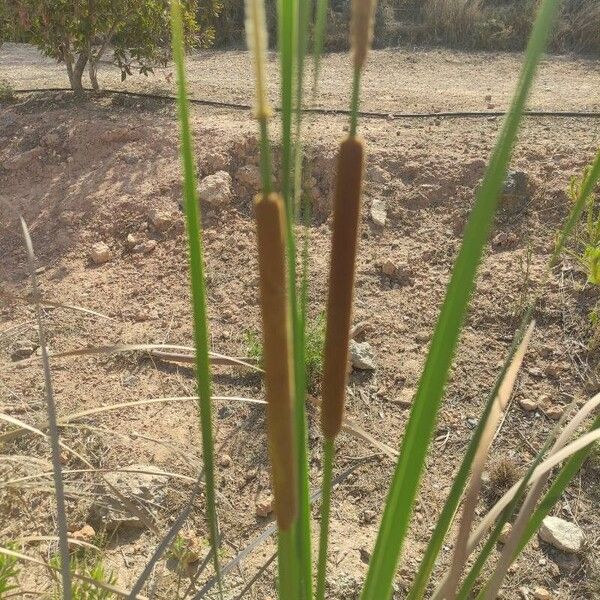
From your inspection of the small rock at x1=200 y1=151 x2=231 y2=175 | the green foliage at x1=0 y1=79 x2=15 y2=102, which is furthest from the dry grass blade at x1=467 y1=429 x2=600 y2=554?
the green foliage at x1=0 y1=79 x2=15 y2=102

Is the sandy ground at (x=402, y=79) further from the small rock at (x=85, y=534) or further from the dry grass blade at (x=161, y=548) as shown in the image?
the dry grass blade at (x=161, y=548)

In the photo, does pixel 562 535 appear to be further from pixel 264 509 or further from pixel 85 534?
pixel 85 534

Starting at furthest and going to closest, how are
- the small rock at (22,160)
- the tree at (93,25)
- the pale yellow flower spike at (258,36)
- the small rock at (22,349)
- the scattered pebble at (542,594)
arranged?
the tree at (93,25)
the small rock at (22,160)
the small rock at (22,349)
the scattered pebble at (542,594)
the pale yellow flower spike at (258,36)

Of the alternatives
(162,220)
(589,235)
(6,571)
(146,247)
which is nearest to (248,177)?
(162,220)

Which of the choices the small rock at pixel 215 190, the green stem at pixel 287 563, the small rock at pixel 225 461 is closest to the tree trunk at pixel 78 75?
the small rock at pixel 215 190

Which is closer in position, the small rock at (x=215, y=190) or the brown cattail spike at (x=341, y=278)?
the brown cattail spike at (x=341, y=278)

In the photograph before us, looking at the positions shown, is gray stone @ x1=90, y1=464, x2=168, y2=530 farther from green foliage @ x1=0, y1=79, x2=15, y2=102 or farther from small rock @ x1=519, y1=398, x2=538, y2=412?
green foliage @ x1=0, y1=79, x2=15, y2=102
